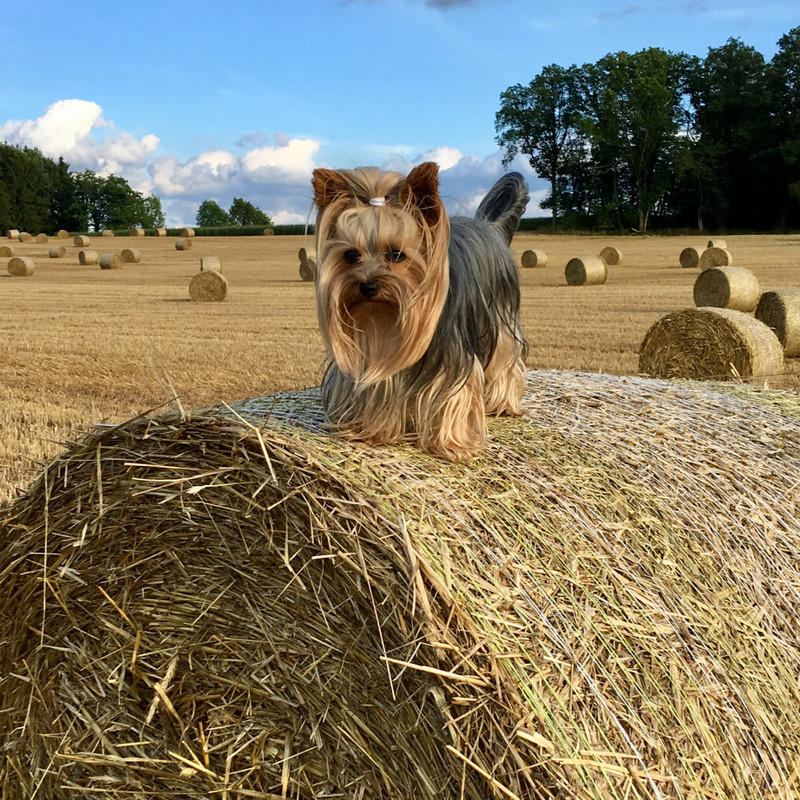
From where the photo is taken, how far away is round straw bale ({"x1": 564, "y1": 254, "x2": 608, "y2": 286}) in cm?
2527

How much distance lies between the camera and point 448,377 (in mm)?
3068

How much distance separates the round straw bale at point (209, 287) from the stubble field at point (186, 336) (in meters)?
0.37

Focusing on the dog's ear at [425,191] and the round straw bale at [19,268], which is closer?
the dog's ear at [425,191]

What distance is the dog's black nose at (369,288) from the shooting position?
2.77m

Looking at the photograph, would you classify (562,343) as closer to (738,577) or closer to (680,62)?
(738,577)

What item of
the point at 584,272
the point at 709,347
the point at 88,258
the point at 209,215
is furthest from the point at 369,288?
the point at 209,215

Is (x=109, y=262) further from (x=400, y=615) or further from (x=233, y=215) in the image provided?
(x=233, y=215)

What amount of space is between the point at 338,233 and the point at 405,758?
1.59m

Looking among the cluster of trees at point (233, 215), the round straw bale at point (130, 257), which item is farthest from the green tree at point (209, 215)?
the round straw bale at point (130, 257)

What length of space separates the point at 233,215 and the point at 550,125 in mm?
49711

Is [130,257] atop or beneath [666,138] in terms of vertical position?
beneath

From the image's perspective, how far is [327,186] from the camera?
113 inches

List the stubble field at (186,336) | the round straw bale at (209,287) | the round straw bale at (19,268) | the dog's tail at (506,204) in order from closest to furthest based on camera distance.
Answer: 1. the dog's tail at (506,204)
2. the stubble field at (186,336)
3. the round straw bale at (209,287)
4. the round straw bale at (19,268)

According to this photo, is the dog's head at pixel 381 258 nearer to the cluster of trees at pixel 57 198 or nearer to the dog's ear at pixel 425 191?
the dog's ear at pixel 425 191
